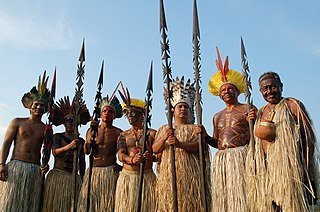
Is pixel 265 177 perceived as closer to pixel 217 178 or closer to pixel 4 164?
pixel 217 178

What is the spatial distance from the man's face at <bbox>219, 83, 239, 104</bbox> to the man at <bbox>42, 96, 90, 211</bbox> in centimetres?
198

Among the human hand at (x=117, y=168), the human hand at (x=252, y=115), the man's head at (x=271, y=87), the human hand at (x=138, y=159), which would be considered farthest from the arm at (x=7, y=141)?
the man's head at (x=271, y=87)

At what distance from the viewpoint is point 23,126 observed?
222 inches

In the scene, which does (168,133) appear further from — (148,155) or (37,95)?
(37,95)

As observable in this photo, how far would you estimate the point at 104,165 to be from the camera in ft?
18.1

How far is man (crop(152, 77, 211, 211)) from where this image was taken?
14.8ft

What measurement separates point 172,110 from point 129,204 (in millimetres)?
1262

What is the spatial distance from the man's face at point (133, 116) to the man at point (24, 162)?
1.25m

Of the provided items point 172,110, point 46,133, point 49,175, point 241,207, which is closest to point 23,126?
point 46,133

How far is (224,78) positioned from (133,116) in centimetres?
137

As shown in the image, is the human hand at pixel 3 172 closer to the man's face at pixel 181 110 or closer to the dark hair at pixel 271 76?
the man's face at pixel 181 110

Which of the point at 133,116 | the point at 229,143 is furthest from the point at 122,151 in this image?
the point at 229,143

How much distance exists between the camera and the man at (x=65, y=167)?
544cm

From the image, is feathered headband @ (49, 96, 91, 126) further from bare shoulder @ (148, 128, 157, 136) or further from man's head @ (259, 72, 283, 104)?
man's head @ (259, 72, 283, 104)
